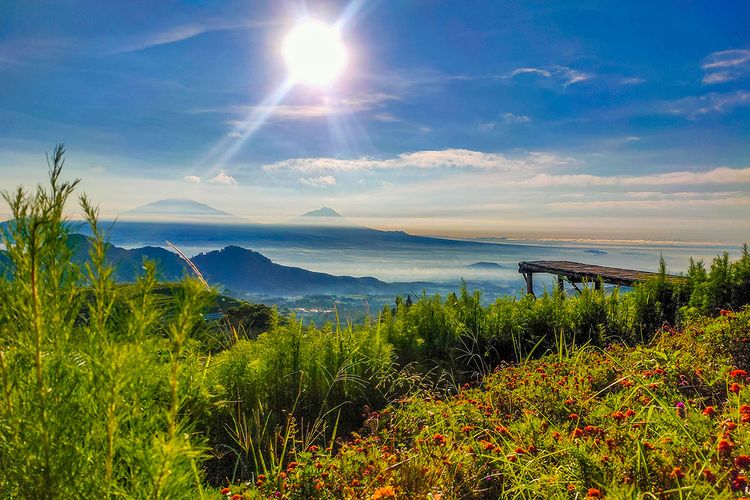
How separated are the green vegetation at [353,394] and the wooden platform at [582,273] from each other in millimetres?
2744

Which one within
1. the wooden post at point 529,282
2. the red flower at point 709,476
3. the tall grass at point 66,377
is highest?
the tall grass at point 66,377

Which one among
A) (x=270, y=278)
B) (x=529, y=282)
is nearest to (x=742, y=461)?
(x=529, y=282)

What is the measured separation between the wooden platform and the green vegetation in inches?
108

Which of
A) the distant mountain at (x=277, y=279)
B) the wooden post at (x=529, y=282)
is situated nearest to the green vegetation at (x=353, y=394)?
the wooden post at (x=529, y=282)

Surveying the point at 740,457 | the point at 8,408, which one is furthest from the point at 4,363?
the point at 740,457

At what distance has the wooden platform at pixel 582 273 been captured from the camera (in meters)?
10.1

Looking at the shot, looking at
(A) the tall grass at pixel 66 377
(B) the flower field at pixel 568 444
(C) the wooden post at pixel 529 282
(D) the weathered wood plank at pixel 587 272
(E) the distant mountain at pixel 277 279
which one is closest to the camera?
(A) the tall grass at pixel 66 377

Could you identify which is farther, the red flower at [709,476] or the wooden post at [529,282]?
the wooden post at [529,282]

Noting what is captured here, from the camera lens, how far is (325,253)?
11438cm

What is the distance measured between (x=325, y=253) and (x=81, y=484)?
113290 mm

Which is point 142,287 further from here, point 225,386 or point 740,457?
point 225,386

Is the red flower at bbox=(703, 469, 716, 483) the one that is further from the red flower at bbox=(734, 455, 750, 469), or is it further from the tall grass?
the tall grass

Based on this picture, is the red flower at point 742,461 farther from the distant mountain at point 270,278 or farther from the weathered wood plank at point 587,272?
the distant mountain at point 270,278

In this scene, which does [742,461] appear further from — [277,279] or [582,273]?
[277,279]
